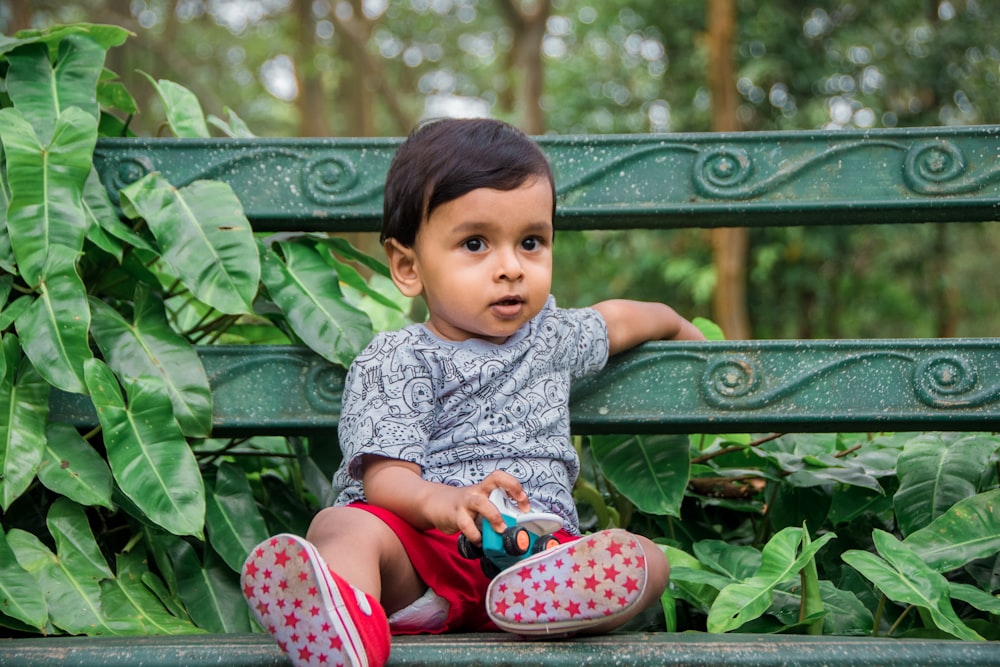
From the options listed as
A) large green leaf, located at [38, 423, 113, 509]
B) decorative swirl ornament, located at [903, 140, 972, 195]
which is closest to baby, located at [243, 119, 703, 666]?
large green leaf, located at [38, 423, 113, 509]

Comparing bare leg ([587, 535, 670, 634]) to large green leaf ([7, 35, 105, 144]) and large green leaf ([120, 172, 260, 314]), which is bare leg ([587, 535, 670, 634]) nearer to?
large green leaf ([120, 172, 260, 314])

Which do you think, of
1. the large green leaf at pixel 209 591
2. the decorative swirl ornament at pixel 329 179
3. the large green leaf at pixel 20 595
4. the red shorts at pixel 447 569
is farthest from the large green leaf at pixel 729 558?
the large green leaf at pixel 20 595

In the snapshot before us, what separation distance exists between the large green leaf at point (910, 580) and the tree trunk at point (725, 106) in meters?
7.62

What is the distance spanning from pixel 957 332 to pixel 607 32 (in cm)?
510

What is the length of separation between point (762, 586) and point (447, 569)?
20.0 inches

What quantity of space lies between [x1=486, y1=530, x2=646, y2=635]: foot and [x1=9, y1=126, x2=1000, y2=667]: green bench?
66 cm

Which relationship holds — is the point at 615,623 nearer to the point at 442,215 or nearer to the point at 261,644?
the point at 261,644

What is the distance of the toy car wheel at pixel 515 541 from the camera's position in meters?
1.52

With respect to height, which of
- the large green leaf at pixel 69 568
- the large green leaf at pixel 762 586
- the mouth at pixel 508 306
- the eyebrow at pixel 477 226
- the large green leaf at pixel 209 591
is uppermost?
the eyebrow at pixel 477 226

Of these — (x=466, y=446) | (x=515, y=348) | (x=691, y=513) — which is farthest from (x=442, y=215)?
(x=691, y=513)

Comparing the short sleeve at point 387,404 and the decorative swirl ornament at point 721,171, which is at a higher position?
the decorative swirl ornament at point 721,171

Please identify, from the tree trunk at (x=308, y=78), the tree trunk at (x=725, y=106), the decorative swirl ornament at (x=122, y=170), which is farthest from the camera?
the tree trunk at (x=308, y=78)

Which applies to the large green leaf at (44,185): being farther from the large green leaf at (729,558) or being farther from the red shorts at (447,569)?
the large green leaf at (729,558)

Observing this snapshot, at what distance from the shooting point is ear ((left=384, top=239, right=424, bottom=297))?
76.9 inches
